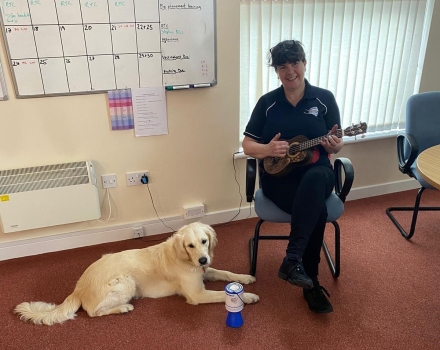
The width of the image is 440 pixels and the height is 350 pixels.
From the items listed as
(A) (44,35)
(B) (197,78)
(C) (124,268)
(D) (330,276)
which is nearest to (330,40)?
(B) (197,78)

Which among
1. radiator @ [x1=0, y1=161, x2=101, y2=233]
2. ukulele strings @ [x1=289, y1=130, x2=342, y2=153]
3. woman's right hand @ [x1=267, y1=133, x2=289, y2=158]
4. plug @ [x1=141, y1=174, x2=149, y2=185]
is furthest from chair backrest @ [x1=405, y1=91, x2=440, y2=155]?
radiator @ [x1=0, y1=161, x2=101, y2=233]

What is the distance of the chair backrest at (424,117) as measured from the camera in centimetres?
241

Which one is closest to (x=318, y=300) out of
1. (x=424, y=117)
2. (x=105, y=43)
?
(x=424, y=117)

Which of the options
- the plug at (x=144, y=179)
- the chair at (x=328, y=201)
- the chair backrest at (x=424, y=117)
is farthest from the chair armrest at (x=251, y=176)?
the chair backrest at (x=424, y=117)

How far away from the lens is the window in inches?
94.1

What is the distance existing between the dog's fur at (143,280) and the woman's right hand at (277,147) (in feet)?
1.64

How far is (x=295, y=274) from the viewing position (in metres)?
1.70

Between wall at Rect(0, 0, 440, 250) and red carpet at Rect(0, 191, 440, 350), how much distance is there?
29cm

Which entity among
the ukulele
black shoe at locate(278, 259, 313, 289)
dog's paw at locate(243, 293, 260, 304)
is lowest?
dog's paw at locate(243, 293, 260, 304)

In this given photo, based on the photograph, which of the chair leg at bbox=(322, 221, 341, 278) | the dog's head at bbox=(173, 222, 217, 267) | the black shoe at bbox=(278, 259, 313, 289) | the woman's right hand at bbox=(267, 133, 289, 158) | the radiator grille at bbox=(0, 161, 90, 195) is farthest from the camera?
the radiator grille at bbox=(0, 161, 90, 195)

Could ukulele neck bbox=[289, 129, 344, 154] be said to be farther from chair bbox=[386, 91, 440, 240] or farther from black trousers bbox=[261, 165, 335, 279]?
chair bbox=[386, 91, 440, 240]

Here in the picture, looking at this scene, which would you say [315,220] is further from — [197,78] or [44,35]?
[44,35]

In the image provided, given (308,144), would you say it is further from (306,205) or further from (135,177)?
(135,177)

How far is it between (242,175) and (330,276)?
910 mm
